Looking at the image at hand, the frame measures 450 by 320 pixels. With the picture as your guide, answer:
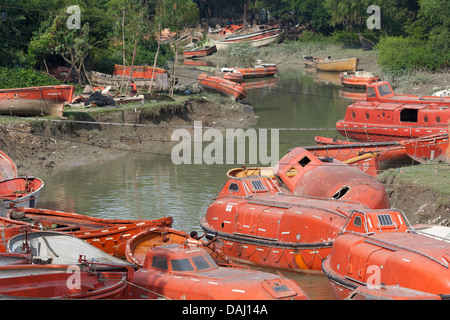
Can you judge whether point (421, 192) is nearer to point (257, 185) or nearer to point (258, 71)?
point (257, 185)

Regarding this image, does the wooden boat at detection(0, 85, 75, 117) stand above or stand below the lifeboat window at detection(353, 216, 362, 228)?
above

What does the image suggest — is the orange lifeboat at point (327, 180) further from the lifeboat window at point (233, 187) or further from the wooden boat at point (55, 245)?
the wooden boat at point (55, 245)

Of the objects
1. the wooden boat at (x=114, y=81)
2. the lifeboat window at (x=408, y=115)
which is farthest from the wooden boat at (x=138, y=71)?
the lifeboat window at (x=408, y=115)

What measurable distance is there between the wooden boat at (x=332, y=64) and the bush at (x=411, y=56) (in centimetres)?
775

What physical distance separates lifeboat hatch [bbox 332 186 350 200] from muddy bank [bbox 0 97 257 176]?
36.7ft

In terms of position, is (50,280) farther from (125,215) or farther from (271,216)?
(125,215)

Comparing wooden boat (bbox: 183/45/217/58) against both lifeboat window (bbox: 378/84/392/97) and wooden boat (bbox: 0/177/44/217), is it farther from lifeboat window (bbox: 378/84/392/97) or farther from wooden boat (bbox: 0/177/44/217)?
wooden boat (bbox: 0/177/44/217)

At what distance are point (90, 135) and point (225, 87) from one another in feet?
56.7

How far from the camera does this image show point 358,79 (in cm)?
7069

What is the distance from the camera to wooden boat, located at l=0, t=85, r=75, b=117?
41750mm

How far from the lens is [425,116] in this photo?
40.1 m

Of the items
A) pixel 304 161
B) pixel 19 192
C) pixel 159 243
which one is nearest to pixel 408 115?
pixel 304 161

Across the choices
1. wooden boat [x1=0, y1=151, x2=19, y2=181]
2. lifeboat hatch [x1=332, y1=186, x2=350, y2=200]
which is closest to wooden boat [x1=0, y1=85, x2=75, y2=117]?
wooden boat [x1=0, y1=151, x2=19, y2=181]

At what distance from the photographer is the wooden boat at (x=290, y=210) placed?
2389 centimetres
